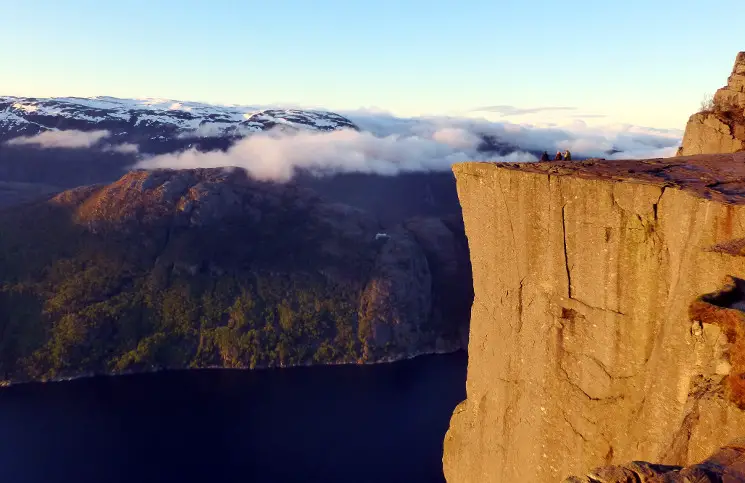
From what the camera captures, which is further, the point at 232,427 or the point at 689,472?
the point at 232,427

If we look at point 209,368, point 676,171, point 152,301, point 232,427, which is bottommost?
point 209,368

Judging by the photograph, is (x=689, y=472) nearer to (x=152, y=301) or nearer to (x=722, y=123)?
(x=722, y=123)

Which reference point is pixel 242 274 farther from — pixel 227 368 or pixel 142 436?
pixel 142 436

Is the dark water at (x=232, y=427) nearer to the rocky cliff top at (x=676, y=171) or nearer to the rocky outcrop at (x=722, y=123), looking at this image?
the rocky outcrop at (x=722, y=123)

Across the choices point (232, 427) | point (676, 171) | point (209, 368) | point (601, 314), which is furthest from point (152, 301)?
point (676, 171)

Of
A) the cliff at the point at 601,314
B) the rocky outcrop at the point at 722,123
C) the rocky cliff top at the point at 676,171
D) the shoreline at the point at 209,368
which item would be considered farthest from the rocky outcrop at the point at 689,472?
the shoreline at the point at 209,368

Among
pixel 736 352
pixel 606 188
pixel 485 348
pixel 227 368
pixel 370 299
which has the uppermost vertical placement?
pixel 606 188

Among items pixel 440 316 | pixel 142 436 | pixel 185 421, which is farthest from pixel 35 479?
pixel 440 316

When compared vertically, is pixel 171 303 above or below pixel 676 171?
below
